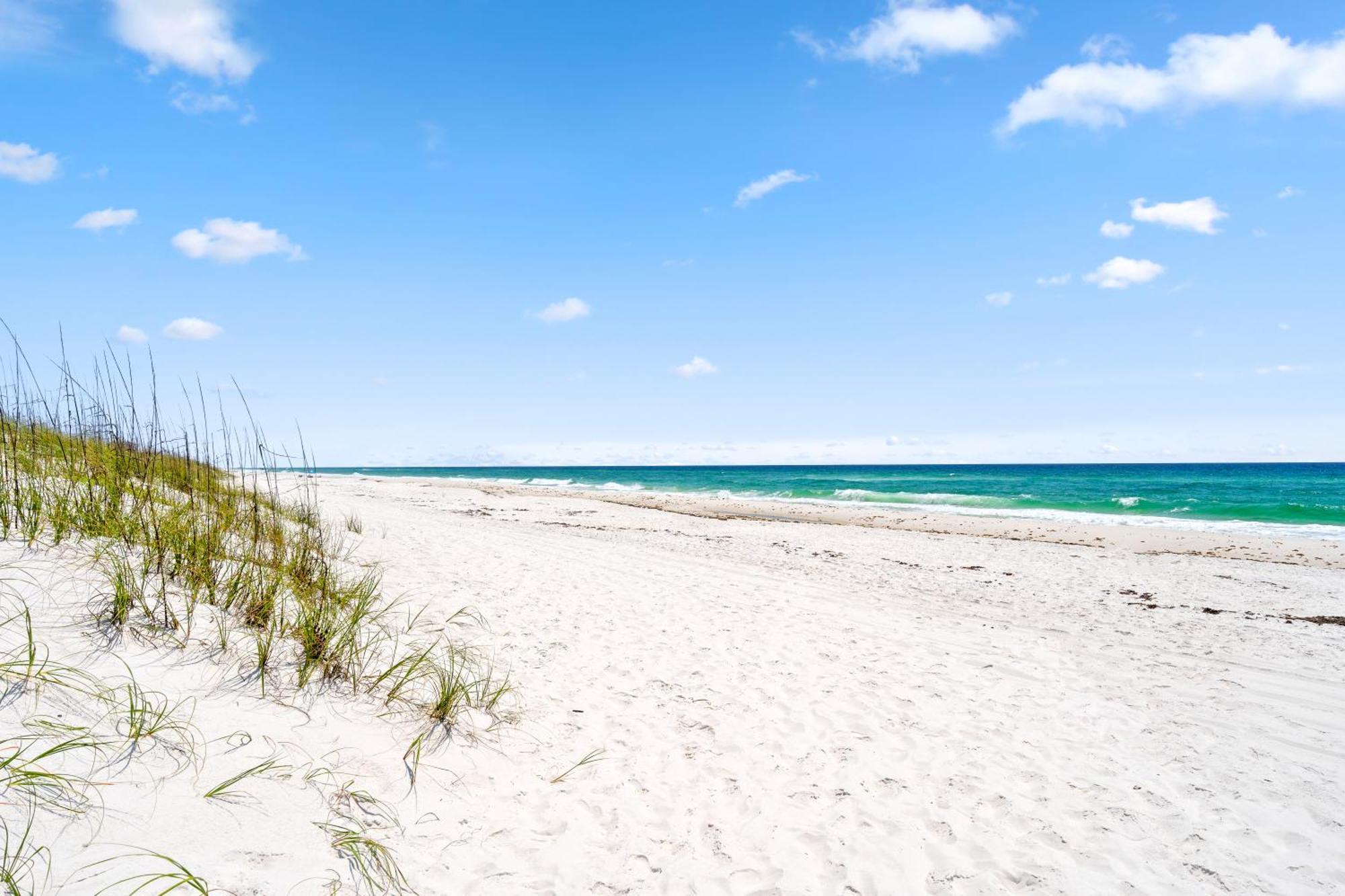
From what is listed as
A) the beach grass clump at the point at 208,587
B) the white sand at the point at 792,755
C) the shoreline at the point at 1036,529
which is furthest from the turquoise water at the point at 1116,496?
the beach grass clump at the point at 208,587

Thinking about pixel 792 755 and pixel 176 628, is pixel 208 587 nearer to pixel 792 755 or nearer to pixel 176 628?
pixel 176 628

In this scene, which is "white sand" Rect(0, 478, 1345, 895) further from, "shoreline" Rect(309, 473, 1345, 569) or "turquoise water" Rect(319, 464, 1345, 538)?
"turquoise water" Rect(319, 464, 1345, 538)

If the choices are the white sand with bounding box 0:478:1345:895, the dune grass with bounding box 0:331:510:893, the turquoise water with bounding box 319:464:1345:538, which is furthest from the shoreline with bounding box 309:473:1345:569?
the white sand with bounding box 0:478:1345:895

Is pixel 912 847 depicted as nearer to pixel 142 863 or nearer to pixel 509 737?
pixel 509 737

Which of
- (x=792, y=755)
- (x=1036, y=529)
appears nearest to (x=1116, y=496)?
(x=1036, y=529)

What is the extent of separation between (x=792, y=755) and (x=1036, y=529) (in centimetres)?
2100

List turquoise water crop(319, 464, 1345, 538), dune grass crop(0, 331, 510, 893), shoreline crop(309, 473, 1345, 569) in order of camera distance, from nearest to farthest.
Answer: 1. dune grass crop(0, 331, 510, 893)
2. shoreline crop(309, 473, 1345, 569)
3. turquoise water crop(319, 464, 1345, 538)

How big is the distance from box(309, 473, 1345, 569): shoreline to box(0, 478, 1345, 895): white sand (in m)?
8.70

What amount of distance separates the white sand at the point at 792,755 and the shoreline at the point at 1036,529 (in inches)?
342

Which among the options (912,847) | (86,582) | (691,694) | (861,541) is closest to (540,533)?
(861,541)

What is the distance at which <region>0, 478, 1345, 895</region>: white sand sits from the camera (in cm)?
328

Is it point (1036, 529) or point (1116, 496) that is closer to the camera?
point (1036, 529)

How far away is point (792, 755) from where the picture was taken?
15.3 ft

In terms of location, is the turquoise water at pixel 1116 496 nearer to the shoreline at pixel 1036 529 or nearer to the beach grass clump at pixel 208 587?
the shoreline at pixel 1036 529
